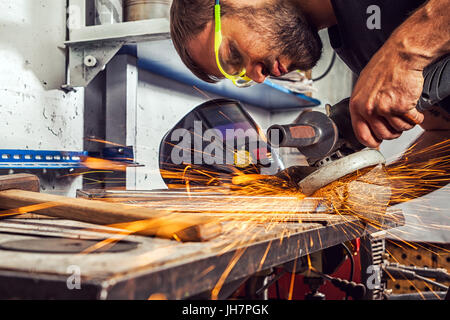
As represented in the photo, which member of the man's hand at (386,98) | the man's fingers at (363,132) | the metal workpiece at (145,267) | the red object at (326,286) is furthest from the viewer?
the red object at (326,286)

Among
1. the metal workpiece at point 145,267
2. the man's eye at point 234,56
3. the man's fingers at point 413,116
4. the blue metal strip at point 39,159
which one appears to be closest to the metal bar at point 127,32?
the man's eye at point 234,56

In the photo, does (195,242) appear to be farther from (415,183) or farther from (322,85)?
(322,85)

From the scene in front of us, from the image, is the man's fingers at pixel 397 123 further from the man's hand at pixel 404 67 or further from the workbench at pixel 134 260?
the workbench at pixel 134 260

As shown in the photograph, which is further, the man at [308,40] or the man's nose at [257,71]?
the man's nose at [257,71]

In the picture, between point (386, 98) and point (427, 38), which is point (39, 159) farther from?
point (427, 38)

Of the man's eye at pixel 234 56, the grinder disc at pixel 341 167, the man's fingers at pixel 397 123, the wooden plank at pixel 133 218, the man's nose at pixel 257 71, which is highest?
the man's eye at pixel 234 56

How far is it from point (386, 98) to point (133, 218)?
2.32ft

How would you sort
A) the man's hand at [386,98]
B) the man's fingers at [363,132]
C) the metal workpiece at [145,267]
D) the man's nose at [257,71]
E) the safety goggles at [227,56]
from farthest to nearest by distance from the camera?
the man's nose at [257,71]
the safety goggles at [227,56]
the man's fingers at [363,132]
the man's hand at [386,98]
the metal workpiece at [145,267]

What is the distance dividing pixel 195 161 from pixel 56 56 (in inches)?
28.7

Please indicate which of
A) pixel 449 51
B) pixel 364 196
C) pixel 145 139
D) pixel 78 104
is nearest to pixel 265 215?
pixel 364 196

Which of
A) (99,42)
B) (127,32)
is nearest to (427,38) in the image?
(127,32)

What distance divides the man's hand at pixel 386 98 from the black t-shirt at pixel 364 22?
378mm

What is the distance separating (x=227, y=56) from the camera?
61.1 inches

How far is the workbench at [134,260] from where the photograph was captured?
421 millimetres
